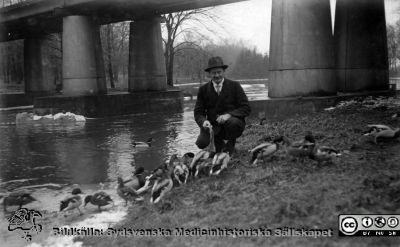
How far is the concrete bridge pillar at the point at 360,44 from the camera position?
15.3 meters

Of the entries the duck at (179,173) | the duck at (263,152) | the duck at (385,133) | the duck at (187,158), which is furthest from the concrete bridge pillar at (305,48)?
the duck at (179,173)

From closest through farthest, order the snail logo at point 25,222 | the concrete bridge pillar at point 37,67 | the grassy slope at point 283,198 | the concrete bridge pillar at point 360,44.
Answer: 1. the grassy slope at point 283,198
2. the snail logo at point 25,222
3. the concrete bridge pillar at point 360,44
4. the concrete bridge pillar at point 37,67

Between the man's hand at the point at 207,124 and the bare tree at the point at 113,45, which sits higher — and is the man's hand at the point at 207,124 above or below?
below

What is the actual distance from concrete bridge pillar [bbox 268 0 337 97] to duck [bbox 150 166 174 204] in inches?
344

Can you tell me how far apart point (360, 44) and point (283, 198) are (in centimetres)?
1235

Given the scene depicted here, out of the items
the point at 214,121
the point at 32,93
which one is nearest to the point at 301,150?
the point at 214,121

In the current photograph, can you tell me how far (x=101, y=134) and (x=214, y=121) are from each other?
7958 mm

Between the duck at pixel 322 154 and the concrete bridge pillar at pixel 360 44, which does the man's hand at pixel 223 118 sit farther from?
the concrete bridge pillar at pixel 360 44

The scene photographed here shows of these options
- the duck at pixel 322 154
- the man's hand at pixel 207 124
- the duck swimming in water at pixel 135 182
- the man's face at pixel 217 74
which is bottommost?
the duck swimming in water at pixel 135 182

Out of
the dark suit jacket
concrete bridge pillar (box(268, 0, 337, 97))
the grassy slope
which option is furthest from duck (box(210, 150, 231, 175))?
concrete bridge pillar (box(268, 0, 337, 97))

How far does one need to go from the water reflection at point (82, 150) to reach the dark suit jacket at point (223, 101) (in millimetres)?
1985

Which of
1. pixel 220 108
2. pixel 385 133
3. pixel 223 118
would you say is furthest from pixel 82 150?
pixel 385 133

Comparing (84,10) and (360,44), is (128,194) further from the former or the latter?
(84,10)

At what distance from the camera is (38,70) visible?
1356 inches
